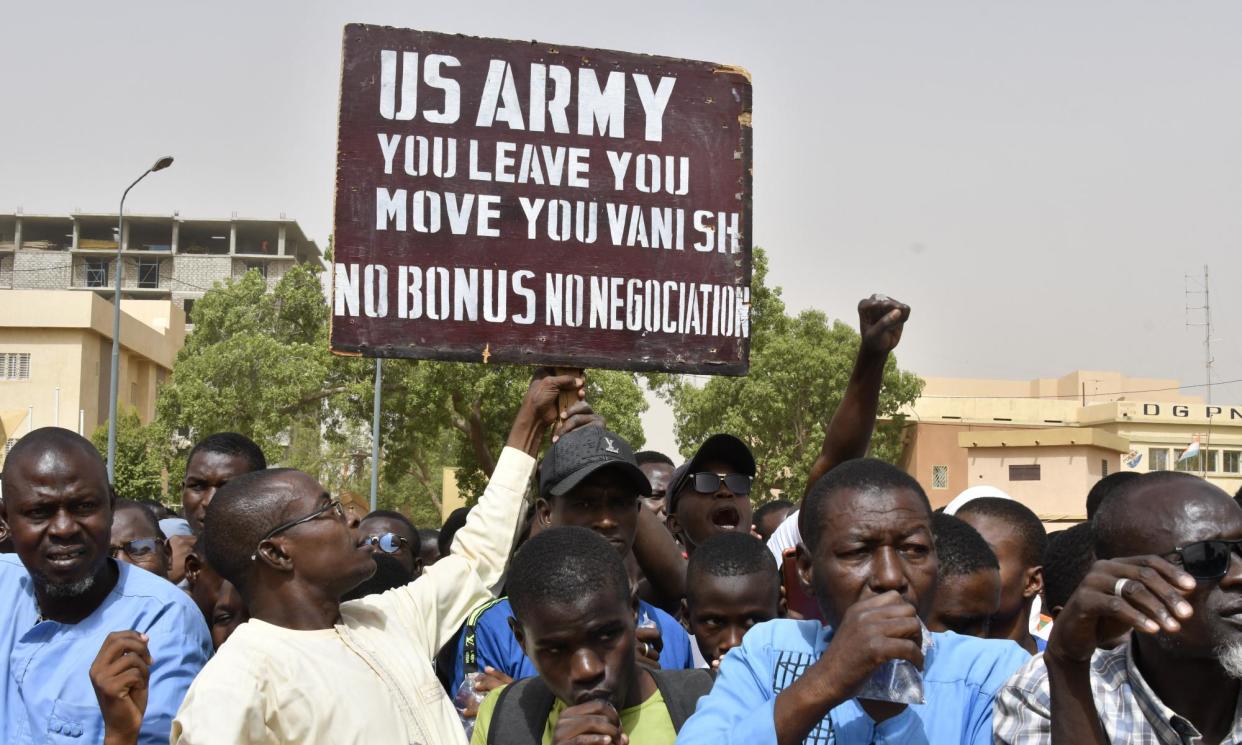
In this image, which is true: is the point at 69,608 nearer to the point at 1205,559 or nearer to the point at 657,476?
the point at 1205,559

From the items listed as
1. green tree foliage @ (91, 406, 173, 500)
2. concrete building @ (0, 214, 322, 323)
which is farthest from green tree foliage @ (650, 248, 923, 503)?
concrete building @ (0, 214, 322, 323)

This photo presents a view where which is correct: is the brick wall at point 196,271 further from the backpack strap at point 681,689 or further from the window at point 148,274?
the backpack strap at point 681,689

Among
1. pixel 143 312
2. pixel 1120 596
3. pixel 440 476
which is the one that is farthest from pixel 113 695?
pixel 143 312

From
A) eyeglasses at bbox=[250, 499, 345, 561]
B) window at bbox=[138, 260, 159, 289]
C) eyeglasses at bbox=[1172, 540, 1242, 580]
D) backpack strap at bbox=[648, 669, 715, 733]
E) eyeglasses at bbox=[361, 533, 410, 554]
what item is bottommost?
backpack strap at bbox=[648, 669, 715, 733]

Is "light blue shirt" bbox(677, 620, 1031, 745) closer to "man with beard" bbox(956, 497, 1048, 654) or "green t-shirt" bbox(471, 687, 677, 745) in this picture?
"green t-shirt" bbox(471, 687, 677, 745)

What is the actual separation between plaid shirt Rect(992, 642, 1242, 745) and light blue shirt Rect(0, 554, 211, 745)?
2.06 meters

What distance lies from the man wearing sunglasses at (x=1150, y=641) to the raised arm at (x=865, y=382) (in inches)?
49.4

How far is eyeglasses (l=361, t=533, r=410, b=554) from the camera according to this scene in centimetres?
587

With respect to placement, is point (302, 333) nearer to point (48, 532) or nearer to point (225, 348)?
point (225, 348)

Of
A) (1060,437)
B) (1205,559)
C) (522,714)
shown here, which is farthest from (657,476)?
(1060,437)

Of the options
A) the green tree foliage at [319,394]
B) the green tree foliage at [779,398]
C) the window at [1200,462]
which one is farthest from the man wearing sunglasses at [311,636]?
the window at [1200,462]

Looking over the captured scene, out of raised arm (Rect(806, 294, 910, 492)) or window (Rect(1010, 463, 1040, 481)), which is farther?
window (Rect(1010, 463, 1040, 481))

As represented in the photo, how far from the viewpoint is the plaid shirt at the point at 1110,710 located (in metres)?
2.26

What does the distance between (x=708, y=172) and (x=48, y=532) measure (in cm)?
237
